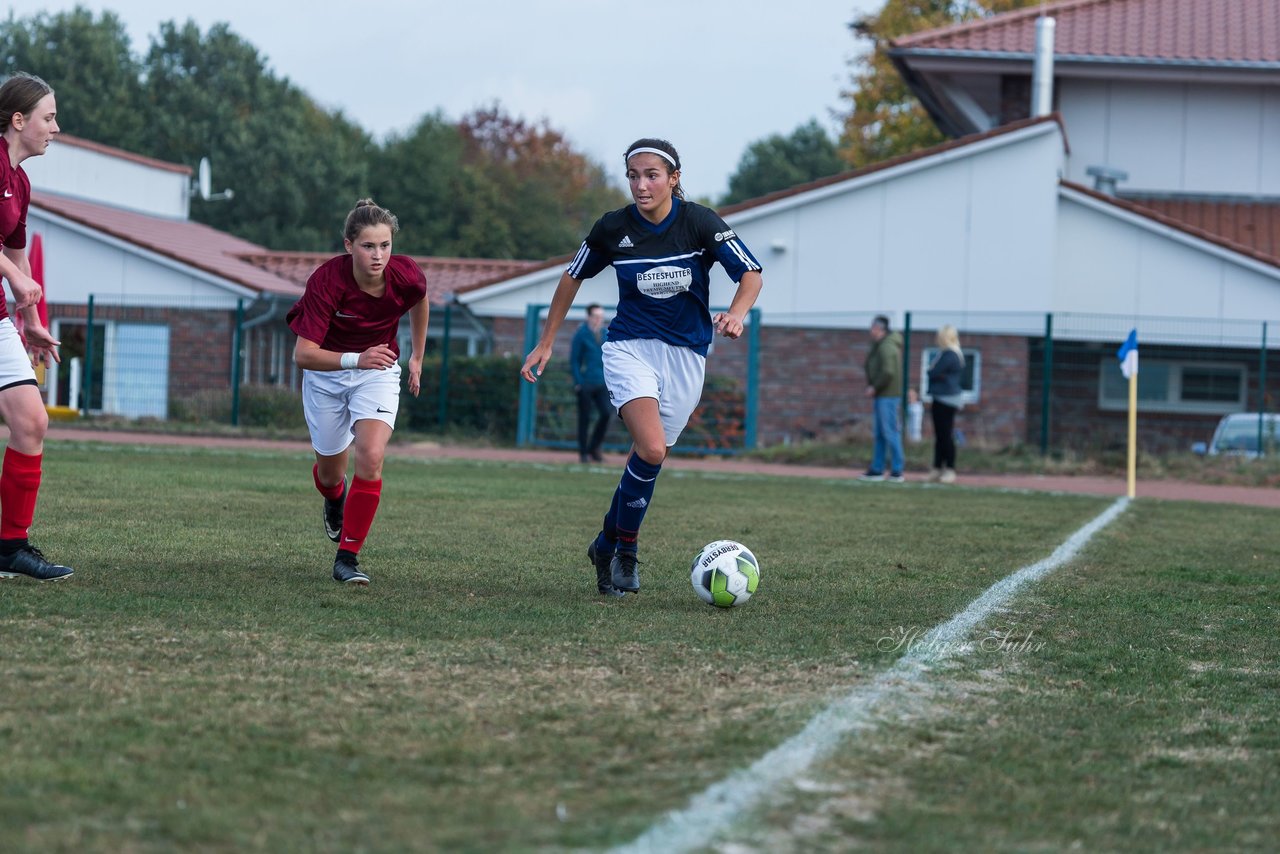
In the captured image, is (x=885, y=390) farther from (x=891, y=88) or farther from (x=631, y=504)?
(x=891, y=88)

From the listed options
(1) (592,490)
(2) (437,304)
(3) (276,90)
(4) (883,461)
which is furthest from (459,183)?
(1) (592,490)

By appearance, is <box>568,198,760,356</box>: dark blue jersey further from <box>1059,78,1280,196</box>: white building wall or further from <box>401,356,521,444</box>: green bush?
<box>1059,78,1280,196</box>: white building wall

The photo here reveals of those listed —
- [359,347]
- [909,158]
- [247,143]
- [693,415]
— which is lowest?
[693,415]

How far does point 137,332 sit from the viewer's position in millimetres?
30797

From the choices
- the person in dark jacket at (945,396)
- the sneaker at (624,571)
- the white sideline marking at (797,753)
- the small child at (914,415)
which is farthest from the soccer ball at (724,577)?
the small child at (914,415)

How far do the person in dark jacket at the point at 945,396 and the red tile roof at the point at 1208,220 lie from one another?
8790 millimetres

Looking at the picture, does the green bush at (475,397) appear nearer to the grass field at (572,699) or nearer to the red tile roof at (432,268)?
the red tile roof at (432,268)

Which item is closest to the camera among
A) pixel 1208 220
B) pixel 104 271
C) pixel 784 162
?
pixel 1208 220

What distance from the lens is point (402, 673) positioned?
4793 mm

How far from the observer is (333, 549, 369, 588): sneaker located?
6.88 metres

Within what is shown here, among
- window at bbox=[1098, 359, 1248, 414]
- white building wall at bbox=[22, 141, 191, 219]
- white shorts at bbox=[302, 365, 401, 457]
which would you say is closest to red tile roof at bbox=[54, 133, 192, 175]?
white building wall at bbox=[22, 141, 191, 219]

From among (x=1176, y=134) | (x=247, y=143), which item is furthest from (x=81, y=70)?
(x=1176, y=134)

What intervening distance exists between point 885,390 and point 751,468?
9.88 feet

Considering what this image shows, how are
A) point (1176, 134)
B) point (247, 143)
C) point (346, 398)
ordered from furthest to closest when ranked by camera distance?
point (247, 143)
point (1176, 134)
point (346, 398)
